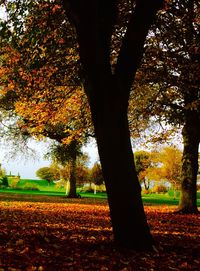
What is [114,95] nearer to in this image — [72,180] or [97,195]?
[72,180]

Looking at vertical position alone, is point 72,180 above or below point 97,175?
below

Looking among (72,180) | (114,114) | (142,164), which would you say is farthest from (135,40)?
(142,164)

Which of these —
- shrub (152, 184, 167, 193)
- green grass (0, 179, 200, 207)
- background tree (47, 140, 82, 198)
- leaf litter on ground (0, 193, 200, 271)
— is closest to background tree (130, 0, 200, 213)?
leaf litter on ground (0, 193, 200, 271)

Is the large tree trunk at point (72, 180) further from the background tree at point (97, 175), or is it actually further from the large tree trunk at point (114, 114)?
the large tree trunk at point (114, 114)

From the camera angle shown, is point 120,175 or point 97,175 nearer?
point 120,175

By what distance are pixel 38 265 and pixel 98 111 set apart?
356 cm

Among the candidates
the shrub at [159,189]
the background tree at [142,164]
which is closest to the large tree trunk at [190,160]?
the background tree at [142,164]

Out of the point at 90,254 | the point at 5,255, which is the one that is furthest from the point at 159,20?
the point at 5,255

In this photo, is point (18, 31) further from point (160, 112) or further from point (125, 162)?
point (160, 112)

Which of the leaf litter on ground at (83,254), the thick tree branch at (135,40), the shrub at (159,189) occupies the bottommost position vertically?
the leaf litter on ground at (83,254)

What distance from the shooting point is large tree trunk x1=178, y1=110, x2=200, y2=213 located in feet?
74.1

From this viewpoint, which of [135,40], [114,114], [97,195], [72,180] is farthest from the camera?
[97,195]

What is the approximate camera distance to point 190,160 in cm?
2273

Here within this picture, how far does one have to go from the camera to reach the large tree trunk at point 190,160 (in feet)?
74.1
